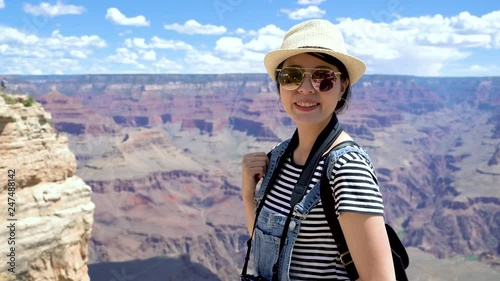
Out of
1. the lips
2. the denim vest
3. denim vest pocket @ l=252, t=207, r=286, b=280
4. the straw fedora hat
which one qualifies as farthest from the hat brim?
denim vest pocket @ l=252, t=207, r=286, b=280

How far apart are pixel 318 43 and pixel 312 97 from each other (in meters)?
0.24

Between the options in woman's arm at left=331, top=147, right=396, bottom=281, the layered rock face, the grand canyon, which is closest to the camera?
woman's arm at left=331, top=147, right=396, bottom=281

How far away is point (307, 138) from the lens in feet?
6.91

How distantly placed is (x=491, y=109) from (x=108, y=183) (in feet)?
462

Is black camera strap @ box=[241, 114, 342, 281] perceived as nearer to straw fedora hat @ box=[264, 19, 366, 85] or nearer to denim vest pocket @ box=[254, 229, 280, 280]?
denim vest pocket @ box=[254, 229, 280, 280]

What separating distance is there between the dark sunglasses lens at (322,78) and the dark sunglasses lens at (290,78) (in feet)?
0.22

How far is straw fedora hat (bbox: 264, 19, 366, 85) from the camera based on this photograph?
6.35ft

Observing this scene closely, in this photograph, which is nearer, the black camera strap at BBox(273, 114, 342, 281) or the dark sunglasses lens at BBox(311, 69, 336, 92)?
the black camera strap at BBox(273, 114, 342, 281)

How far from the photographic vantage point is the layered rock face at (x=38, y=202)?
37.6 ft

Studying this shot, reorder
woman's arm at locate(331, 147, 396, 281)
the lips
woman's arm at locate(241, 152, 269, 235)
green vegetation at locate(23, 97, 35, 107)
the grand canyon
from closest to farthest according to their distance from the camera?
woman's arm at locate(331, 147, 396, 281)
the lips
woman's arm at locate(241, 152, 269, 235)
green vegetation at locate(23, 97, 35, 107)
the grand canyon

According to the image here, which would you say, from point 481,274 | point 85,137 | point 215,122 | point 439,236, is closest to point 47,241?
point 481,274

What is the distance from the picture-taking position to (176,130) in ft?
456

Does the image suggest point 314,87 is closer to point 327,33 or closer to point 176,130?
point 327,33

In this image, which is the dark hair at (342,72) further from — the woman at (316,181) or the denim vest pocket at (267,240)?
the denim vest pocket at (267,240)
